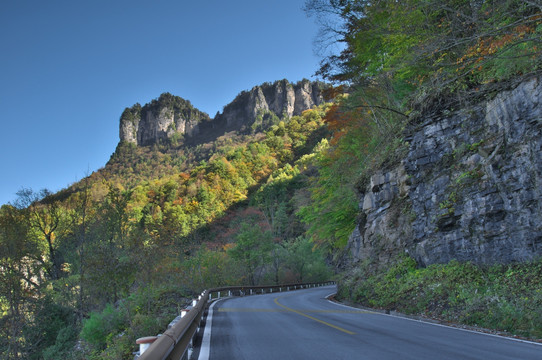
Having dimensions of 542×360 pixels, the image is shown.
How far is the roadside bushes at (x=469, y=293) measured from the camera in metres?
7.25

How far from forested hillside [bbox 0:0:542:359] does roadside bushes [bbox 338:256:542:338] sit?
0.04 meters

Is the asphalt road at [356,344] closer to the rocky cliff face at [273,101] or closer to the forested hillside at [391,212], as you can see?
the forested hillside at [391,212]

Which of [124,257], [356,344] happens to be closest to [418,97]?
[356,344]

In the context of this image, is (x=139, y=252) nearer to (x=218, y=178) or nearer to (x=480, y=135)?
(x=480, y=135)

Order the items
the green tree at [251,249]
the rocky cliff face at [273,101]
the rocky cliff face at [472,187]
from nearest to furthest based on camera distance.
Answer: the rocky cliff face at [472,187] < the green tree at [251,249] < the rocky cliff face at [273,101]

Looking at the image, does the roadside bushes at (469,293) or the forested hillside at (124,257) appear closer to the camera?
the roadside bushes at (469,293)

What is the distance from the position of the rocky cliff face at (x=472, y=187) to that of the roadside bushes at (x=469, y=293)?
554mm

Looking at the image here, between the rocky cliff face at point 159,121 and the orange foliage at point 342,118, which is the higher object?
the rocky cliff face at point 159,121

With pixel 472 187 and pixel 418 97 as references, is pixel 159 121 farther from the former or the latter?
pixel 472 187

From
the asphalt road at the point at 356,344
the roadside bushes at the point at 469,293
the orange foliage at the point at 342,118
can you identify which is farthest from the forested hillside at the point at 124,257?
the roadside bushes at the point at 469,293

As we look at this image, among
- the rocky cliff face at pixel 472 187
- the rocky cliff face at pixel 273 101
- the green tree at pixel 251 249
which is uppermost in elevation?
the rocky cliff face at pixel 273 101

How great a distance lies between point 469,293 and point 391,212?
693cm

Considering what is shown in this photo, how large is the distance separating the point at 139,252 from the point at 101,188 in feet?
77.1

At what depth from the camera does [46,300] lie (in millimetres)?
23609
